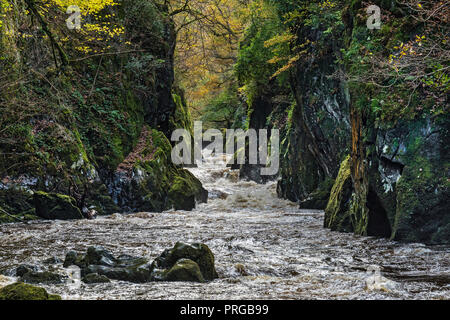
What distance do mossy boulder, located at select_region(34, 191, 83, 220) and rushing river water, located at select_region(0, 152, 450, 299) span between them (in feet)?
1.54

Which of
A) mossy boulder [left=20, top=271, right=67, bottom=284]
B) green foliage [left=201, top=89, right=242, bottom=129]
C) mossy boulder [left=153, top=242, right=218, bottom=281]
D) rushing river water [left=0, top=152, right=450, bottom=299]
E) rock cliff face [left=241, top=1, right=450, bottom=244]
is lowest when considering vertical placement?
rushing river water [left=0, top=152, right=450, bottom=299]

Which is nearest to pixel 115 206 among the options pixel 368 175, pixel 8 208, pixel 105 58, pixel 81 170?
pixel 81 170

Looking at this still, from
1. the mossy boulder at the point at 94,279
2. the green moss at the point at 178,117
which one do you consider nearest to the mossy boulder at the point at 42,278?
the mossy boulder at the point at 94,279

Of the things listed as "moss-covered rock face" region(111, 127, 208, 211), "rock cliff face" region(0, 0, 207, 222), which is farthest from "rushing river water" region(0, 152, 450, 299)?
"rock cliff face" region(0, 0, 207, 222)

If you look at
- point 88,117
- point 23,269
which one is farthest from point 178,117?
point 23,269

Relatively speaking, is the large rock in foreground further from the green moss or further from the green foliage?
the green foliage

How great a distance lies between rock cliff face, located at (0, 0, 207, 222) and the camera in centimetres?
1030

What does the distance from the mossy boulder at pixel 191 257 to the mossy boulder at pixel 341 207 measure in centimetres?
520

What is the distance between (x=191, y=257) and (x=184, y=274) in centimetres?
42

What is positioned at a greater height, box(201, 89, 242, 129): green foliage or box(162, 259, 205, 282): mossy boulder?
box(201, 89, 242, 129): green foliage

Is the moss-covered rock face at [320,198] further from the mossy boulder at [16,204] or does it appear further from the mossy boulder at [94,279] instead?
the mossy boulder at [94,279]

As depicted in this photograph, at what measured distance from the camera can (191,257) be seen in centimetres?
581

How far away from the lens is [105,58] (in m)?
16.0

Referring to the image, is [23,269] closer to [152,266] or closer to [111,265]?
[111,265]
